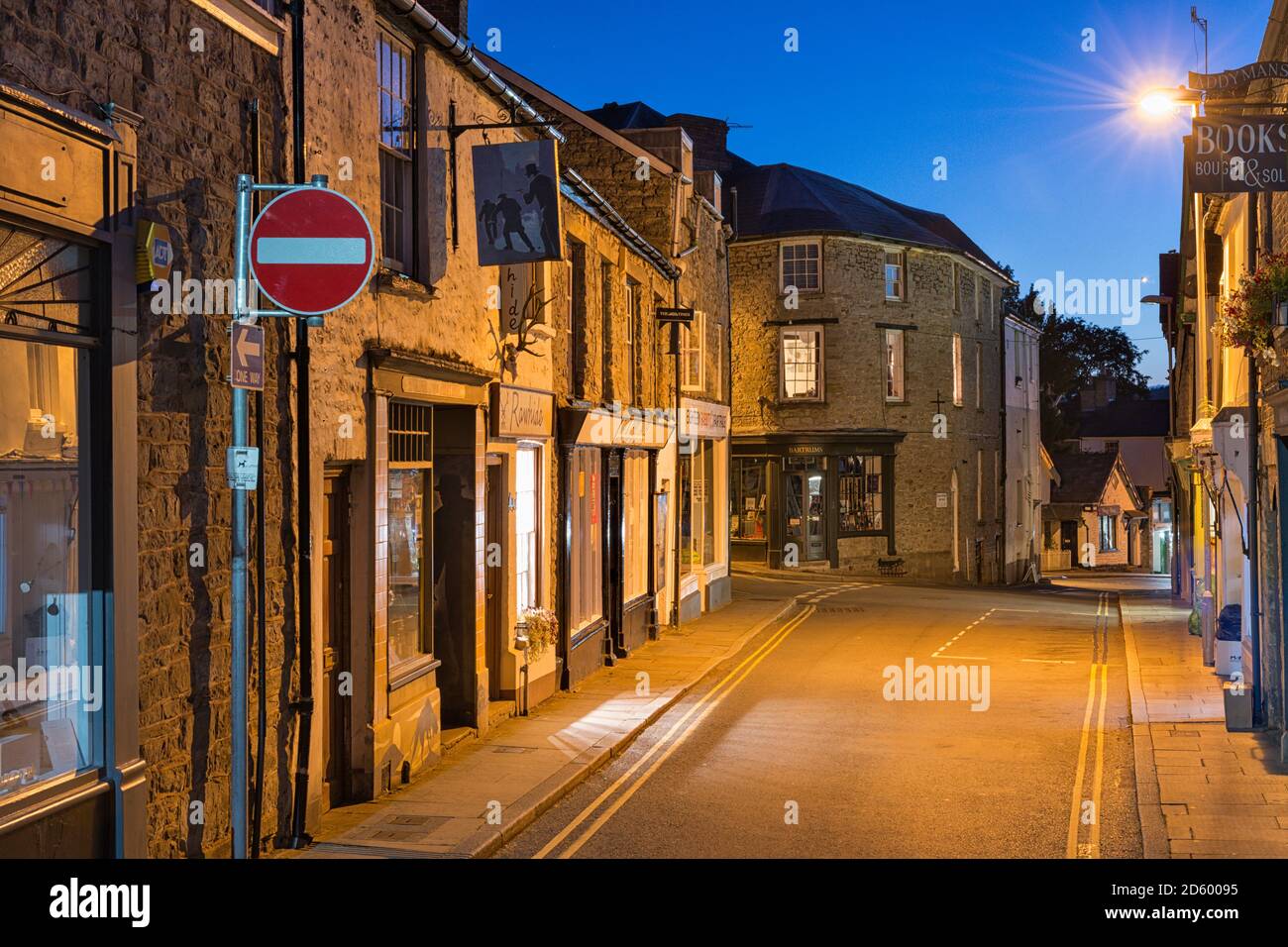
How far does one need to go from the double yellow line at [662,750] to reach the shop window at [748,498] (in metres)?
16.8

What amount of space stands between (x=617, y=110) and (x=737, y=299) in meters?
6.98

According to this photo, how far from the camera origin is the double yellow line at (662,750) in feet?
32.9

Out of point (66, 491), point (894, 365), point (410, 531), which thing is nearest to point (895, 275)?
point (894, 365)

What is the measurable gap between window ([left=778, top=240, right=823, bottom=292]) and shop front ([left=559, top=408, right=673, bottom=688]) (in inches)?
664

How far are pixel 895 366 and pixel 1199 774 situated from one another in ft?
97.0

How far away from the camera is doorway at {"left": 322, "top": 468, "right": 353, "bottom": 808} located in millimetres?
10586

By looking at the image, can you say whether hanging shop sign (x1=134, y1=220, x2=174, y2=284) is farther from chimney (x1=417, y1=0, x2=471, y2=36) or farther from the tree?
the tree

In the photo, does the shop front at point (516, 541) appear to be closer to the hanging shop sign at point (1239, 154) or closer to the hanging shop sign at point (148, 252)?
the hanging shop sign at point (148, 252)

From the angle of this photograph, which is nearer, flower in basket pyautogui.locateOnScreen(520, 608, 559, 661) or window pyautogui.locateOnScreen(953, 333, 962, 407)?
flower in basket pyautogui.locateOnScreen(520, 608, 559, 661)

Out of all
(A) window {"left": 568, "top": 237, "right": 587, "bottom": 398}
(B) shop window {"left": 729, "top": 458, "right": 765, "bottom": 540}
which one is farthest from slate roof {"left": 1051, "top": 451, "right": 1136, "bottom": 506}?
(A) window {"left": 568, "top": 237, "right": 587, "bottom": 398}

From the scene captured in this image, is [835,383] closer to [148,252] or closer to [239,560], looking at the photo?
[239,560]

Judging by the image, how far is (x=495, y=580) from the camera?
14805mm

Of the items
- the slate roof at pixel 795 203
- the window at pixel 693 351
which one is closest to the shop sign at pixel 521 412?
the window at pixel 693 351

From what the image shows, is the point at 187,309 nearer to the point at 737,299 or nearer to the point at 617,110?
the point at 617,110
